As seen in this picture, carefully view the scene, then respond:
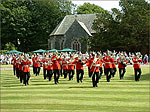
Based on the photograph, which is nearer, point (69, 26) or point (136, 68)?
point (136, 68)

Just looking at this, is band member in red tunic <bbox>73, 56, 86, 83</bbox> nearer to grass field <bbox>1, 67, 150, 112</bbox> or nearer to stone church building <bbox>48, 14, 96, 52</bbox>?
grass field <bbox>1, 67, 150, 112</bbox>

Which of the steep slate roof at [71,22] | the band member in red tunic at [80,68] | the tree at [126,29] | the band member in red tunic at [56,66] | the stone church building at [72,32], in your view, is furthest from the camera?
the steep slate roof at [71,22]

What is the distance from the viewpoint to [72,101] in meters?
10.8

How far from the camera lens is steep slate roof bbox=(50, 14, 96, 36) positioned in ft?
228

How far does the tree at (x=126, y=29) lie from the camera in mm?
49000

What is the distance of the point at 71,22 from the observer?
71875 millimetres

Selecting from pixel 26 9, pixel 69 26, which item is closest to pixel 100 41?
pixel 69 26

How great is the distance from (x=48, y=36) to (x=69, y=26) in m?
5.72

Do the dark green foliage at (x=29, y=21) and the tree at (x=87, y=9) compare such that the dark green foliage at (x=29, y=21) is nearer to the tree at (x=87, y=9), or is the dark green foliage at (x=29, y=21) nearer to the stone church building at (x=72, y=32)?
the stone church building at (x=72, y=32)

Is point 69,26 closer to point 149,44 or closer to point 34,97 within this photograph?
point 149,44

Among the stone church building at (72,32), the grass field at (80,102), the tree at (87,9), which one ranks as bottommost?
the grass field at (80,102)

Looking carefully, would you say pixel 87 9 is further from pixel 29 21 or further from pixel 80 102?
pixel 80 102

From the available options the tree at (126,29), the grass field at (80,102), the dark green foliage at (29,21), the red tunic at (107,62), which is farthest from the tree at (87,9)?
the grass field at (80,102)

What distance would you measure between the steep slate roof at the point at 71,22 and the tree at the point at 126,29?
Answer: 15445 millimetres
